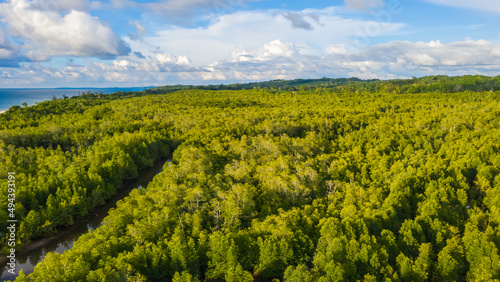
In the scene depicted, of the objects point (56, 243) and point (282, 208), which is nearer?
point (282, 208)

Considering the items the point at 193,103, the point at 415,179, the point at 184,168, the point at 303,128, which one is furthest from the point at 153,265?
the point at 193,103

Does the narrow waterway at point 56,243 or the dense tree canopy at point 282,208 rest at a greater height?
the dense tree canopy at point 282,208

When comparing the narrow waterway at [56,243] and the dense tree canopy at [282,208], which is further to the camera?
the narrow waterway at [56,243]

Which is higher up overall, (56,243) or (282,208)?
(282,208)

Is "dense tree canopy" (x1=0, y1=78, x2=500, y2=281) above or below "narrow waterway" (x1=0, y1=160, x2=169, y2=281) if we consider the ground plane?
above

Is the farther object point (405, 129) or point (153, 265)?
point (405, 129)

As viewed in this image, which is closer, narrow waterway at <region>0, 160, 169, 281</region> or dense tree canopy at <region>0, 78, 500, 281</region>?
dense tree canopy at <region>0, 78, 500, 281</region>

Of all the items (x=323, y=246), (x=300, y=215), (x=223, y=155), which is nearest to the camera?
(x=323, y=246)

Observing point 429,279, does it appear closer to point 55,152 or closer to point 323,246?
point 323,246
